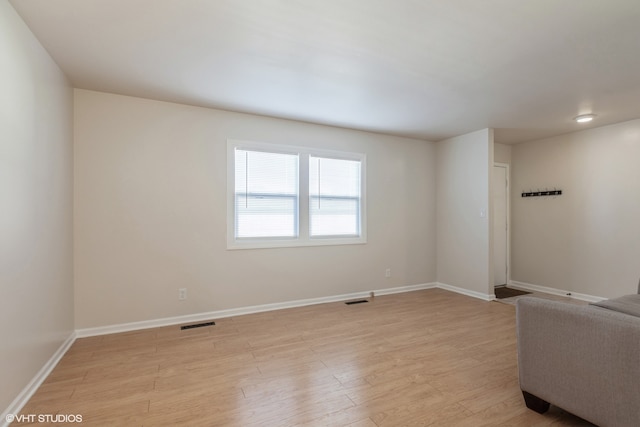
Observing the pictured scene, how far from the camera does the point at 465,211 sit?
4957 millimetres

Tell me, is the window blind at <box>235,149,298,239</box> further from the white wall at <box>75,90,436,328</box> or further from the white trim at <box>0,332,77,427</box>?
the white trim at <box>0,332,77,427</box>

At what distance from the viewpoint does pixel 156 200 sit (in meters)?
3.50

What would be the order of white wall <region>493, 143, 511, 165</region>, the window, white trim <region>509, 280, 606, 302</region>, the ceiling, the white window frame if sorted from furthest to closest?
white wall <region>493, 143, 511, 165</region>, white trim <region>509, 280, 606, 302</region>, the window, the white window frame, the ceiling

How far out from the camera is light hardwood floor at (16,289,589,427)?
1917 millimetres

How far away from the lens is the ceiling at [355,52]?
77.5 inches

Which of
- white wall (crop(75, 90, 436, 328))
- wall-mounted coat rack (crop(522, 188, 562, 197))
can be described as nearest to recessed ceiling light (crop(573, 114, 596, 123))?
wall-mounted coat rack (crop(522, 188, 562, 197))

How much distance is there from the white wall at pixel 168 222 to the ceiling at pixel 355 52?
0.32 m

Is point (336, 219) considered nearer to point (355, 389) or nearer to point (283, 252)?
point (283, 252)

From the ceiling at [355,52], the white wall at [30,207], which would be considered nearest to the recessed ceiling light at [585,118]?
the ceiling at [355,52]

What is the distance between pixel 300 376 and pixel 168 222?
2.30 metres

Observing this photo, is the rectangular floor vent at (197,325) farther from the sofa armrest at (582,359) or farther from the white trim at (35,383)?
the sofa armrest at (582,359)

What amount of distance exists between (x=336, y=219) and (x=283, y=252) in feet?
3.19

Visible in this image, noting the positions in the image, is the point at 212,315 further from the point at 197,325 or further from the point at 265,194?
the point at 265,194

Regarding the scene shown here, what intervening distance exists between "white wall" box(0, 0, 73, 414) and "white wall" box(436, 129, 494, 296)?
514 centimetres
